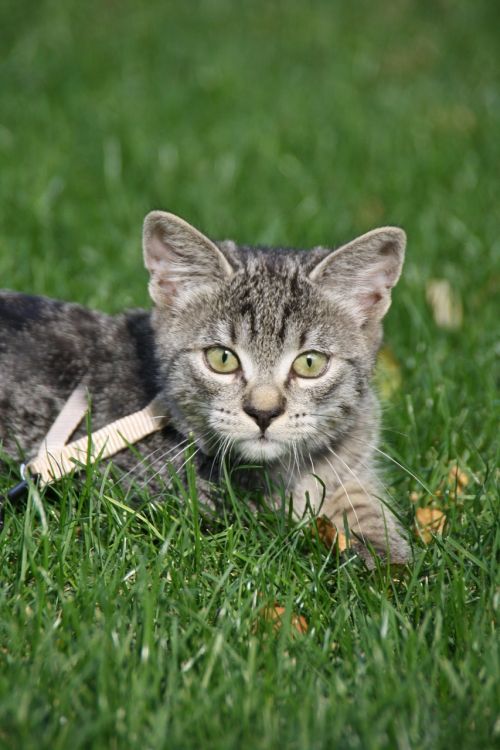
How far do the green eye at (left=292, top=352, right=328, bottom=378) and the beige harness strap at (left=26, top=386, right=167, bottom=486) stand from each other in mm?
515

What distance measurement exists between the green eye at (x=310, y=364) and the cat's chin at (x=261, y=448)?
0.28m

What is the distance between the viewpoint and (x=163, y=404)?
11.1ft

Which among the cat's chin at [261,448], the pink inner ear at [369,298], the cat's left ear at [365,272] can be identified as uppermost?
the cat's left ear at [365,272]

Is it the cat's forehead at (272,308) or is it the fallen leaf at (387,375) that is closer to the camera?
the cat's forehead at (272,308)

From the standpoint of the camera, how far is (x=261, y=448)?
3146mm

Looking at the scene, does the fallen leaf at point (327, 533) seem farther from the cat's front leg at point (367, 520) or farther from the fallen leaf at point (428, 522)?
the fallen leaf at point (428, 522)

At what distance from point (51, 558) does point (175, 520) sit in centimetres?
40

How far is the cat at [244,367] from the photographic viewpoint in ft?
10.5

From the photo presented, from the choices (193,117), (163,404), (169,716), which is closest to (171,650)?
(169,716)

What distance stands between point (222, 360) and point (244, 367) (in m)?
0.09

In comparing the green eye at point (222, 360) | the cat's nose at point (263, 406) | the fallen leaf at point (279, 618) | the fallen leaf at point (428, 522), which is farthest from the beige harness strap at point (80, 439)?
the fallen leaf at point (428, 522)

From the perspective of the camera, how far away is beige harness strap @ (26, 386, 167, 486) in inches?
125

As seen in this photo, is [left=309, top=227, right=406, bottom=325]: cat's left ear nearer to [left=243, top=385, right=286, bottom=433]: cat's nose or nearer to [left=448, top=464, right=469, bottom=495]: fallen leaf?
[left=243, top=385, right=286, bottom=433]: cat's nose

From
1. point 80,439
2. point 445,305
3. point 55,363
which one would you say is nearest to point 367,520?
point 80,439
